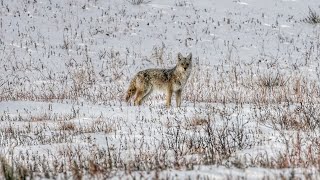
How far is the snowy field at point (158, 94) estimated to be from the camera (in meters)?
5.92

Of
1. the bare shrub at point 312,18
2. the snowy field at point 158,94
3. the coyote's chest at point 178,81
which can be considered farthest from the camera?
the bare shrub at point 312,18

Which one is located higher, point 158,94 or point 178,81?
point 178,81

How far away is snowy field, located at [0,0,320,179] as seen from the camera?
5.92m

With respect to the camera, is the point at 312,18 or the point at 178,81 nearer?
the point at 178,81

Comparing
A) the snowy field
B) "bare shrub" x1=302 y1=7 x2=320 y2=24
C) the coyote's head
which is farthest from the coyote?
"bare shrub" x1=302 y1=7 x2=320 y2=24

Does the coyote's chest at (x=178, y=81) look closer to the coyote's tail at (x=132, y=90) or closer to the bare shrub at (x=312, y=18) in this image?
the coyote's tail at (x=132, y=90)

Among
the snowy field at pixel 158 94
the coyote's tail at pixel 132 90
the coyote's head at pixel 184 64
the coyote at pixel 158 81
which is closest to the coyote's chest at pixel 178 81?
the coyote at pixel 158 81

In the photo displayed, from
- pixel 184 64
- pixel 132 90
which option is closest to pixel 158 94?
pixel 132 90

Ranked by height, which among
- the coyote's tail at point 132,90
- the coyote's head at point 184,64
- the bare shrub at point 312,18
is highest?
the bare shrub at point 312,18

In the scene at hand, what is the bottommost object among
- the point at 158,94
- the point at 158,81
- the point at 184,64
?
the point at 158,94

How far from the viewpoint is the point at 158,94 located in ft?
48.4

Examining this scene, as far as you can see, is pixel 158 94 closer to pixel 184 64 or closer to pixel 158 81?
pixel 158 81

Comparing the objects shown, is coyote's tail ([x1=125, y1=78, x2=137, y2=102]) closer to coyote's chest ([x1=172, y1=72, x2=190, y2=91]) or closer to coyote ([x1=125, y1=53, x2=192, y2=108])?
coyote ([x1=125, y1=53, x2=192, y2=108])

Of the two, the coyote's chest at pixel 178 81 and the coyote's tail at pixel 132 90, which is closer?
the coyote's chest at pixel 178 81
